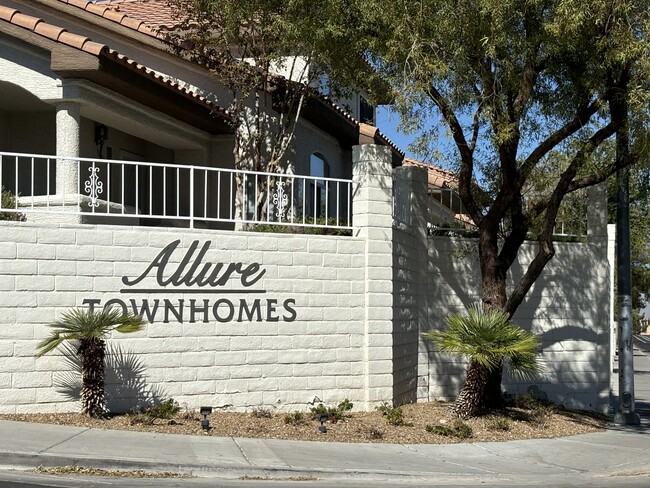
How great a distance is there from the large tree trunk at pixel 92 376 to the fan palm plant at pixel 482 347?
4.78 metres

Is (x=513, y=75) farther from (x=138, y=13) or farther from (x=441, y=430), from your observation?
(x=138, y=13)

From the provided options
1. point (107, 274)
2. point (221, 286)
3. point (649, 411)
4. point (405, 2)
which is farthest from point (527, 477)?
point (649, 411)

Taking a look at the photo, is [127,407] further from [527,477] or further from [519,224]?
[519,224]

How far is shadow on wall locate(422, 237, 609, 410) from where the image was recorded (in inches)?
599

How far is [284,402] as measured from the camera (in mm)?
12578

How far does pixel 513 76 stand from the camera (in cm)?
1274

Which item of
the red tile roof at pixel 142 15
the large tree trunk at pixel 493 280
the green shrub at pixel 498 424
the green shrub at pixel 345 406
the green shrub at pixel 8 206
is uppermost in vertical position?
the red tile roof at pixel 142 15

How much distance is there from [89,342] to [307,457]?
122 inches

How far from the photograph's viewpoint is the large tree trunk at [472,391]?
13.0m

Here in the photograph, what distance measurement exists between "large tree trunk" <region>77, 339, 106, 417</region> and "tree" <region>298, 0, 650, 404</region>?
5.42 m

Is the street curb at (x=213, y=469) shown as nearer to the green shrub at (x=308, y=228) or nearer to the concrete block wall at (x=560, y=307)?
the green shrub at (x=308, y=228)

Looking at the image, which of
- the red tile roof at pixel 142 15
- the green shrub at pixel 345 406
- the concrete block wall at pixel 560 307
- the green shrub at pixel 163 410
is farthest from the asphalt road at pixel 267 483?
the red tile roof at pixel 142 15

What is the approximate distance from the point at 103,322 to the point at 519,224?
6.81 m

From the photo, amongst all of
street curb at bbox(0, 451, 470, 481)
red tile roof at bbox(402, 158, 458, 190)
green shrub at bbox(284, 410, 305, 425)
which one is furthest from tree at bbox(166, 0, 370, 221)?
street curb at bbox(0, 451, 470, 481)
